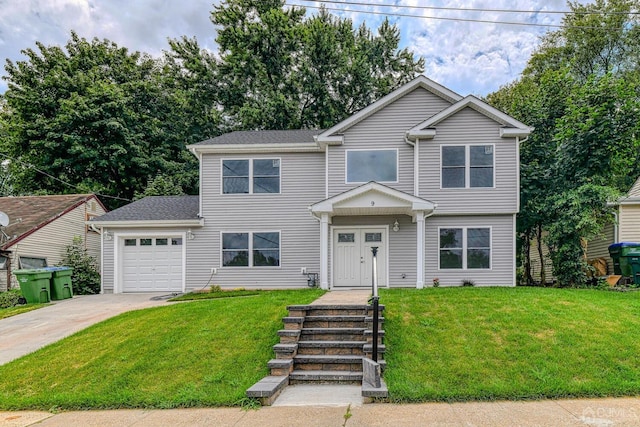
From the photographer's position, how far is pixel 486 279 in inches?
498

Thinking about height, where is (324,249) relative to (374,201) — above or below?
below

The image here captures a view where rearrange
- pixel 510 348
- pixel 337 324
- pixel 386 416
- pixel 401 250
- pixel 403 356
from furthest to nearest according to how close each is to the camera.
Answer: pixel 401 250 < pixel 337 324 < pixel 510 348 < pixel 403 356 < pixel 386 416

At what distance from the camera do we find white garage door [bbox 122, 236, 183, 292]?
14.2 m

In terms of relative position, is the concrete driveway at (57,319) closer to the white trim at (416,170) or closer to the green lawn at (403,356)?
the green lawn at (403,356)

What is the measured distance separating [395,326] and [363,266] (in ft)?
19.8

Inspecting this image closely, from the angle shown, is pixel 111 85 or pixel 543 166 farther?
pixel 111 85

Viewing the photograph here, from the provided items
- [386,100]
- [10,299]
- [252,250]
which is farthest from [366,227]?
[10,299]

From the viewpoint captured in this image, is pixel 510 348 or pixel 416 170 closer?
pixel 510 348

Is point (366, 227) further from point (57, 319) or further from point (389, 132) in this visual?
point (57, 319)

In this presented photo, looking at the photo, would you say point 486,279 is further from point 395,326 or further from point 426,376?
point 426,376

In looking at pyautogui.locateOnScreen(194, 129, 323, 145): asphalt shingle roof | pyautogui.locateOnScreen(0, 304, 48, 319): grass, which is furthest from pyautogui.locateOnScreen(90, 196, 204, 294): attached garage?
pyautogui.locateOnScreen(194, 129, 323, 145): asphalt shingle roof

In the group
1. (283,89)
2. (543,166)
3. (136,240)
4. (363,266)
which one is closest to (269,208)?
(363,266)

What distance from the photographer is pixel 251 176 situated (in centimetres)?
1395

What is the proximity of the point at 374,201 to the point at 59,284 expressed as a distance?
11.3 meters
